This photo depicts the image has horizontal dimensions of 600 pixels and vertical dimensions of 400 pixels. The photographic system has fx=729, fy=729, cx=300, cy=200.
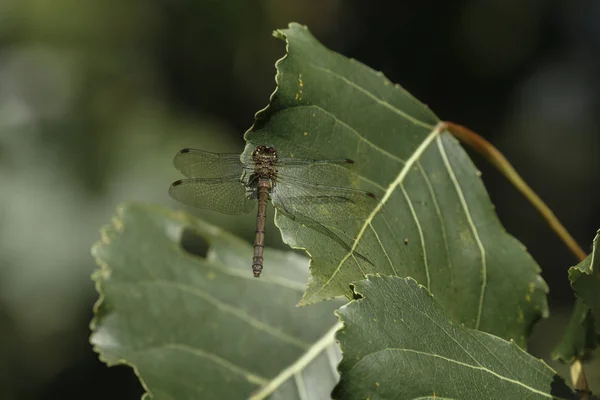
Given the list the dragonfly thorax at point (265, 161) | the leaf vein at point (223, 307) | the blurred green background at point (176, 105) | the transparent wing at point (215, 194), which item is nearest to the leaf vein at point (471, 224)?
the dragonfly thorax at point (265, 161)

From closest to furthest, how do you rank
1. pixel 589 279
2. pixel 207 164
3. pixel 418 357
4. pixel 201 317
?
pixel 418 357
pixel 589 279
pixel 201 317
pixel 207 164

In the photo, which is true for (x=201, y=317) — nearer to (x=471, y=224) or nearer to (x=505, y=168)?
(x=471, y=224)

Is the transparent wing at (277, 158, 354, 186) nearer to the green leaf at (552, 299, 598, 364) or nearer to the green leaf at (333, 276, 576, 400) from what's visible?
the green leaf at (333, 276, 576, 400)

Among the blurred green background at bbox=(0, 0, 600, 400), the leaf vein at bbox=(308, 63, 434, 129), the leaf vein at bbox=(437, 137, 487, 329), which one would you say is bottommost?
the blurred green background at bbox=(0, 0, 600, 400)

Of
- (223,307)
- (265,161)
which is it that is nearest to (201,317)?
(223,307)

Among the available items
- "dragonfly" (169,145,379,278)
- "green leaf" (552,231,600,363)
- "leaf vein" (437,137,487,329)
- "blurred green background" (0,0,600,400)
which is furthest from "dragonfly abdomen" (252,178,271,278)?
"blurred green background" (0,0,600,400)

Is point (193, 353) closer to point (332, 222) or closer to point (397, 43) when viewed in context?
point (332, 222)

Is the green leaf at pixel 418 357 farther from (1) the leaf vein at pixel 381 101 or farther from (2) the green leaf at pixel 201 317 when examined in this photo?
(2) the green leaf at pixel 201 317
